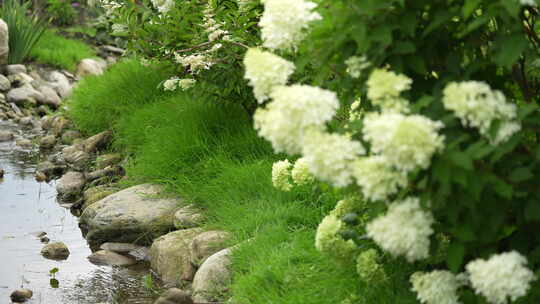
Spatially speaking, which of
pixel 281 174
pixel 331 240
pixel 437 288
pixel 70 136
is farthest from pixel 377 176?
pixel 70 136

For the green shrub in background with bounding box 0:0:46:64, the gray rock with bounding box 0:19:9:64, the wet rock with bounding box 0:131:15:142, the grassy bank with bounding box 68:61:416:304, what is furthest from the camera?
the green shrub in background with bounding box 0:0:46:64

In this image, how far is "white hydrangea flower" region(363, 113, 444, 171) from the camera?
1.90 meters

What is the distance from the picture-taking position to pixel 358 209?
307cm

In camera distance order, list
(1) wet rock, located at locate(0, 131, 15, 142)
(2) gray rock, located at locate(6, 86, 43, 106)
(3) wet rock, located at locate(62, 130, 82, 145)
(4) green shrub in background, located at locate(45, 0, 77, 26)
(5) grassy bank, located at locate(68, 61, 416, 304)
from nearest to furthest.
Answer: (5) grassy bank, located at locate(68, 61, 416, 304) → (3) wet rock, located at locate(62, 130, 82, 145) → (1) wet rock, located at locate(0, 131, 15, 142) → (2) gray rock, located at locate(6, 86, 43, 106) → (4) green shrub in background, located at locate(45, 0, 77, 26)

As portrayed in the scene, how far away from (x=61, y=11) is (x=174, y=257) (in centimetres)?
1123

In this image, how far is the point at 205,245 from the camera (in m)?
4.14

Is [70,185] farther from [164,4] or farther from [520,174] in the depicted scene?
[520,174]

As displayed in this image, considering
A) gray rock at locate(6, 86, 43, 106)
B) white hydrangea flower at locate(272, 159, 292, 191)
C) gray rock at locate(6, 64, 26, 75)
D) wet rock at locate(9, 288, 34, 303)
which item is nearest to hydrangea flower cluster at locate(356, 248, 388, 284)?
white hydrangea flower at locate(272, 159, 292, 191)

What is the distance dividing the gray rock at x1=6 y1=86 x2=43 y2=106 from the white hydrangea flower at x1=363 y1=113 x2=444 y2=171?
8682mm

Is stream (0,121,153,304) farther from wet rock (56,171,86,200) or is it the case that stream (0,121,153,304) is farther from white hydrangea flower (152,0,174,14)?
white hydrangea flower (152,0,174,14)

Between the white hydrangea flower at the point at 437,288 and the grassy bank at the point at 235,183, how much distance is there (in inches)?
21.9

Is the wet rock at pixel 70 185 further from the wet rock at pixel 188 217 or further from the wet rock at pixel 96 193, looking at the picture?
the wet rock at pixel 188 217

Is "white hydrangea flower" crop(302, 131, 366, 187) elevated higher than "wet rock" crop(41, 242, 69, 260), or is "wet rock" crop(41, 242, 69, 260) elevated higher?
"white hydrangea flower" crop(302, 131, 366, 187)

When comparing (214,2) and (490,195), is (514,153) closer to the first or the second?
(490,195)
